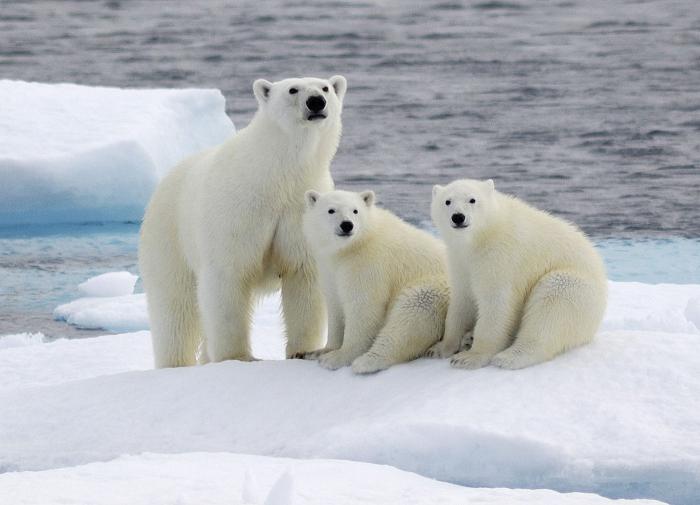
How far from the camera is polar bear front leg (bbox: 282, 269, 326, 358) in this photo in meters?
5.82

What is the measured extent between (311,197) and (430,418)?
1.12 meters

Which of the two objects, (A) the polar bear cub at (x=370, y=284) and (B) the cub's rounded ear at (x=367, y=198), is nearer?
(A) the polar bear cub at (x=370, y=284)

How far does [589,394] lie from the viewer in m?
4.89

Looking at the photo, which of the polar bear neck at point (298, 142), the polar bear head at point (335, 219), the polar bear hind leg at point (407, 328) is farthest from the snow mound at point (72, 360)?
the polar bear hind leg at point (407, 328)

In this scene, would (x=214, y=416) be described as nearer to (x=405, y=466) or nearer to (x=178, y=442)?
(x=178, y=442)

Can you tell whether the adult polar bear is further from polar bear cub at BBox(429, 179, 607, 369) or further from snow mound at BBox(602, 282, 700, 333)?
snow mound at BBox(602, 282, 700, 333)

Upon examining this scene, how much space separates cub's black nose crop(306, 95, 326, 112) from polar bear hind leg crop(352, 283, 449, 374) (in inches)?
32.5

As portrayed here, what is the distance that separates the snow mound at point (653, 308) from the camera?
24.3 ft

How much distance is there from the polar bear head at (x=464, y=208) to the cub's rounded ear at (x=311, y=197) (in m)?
0.49

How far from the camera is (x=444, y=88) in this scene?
2048cm

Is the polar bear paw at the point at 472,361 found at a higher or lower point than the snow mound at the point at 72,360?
higher

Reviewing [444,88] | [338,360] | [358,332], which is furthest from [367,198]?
[444,88]

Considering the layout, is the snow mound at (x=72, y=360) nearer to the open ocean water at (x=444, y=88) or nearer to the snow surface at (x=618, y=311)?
the snow surface at (x=618, y=311)

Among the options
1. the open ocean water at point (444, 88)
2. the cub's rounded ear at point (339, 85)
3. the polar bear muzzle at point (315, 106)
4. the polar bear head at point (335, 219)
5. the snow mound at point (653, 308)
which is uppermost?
the cub's rounded ear at point (339, 85)
